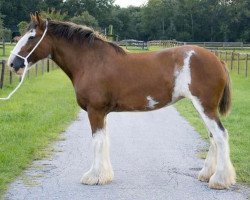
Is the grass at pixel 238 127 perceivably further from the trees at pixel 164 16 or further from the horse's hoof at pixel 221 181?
the trees at pixel 164 16

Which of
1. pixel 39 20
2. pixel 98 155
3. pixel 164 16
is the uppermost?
pixel 164 16

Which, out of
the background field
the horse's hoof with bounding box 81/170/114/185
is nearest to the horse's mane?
the horse's hoof with bounding box 81/170/114/185

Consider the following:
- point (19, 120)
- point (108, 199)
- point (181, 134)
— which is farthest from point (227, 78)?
point (19, 120)

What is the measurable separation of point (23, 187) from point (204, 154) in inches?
134

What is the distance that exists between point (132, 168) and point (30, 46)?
2.34m

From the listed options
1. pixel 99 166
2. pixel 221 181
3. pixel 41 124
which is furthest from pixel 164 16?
pixel 221 181

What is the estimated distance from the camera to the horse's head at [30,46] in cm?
708

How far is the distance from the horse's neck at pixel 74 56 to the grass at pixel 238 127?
260cm

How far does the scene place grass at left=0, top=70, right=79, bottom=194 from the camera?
7.88 meters

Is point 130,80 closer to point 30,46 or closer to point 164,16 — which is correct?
point 30,46

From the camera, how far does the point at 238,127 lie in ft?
37.7

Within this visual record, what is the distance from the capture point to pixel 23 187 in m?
6.59

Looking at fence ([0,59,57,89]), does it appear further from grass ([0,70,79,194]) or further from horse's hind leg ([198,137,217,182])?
horse's hind leg ([198,137,217,182])

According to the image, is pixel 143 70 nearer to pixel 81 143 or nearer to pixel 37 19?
pixel 37 19
